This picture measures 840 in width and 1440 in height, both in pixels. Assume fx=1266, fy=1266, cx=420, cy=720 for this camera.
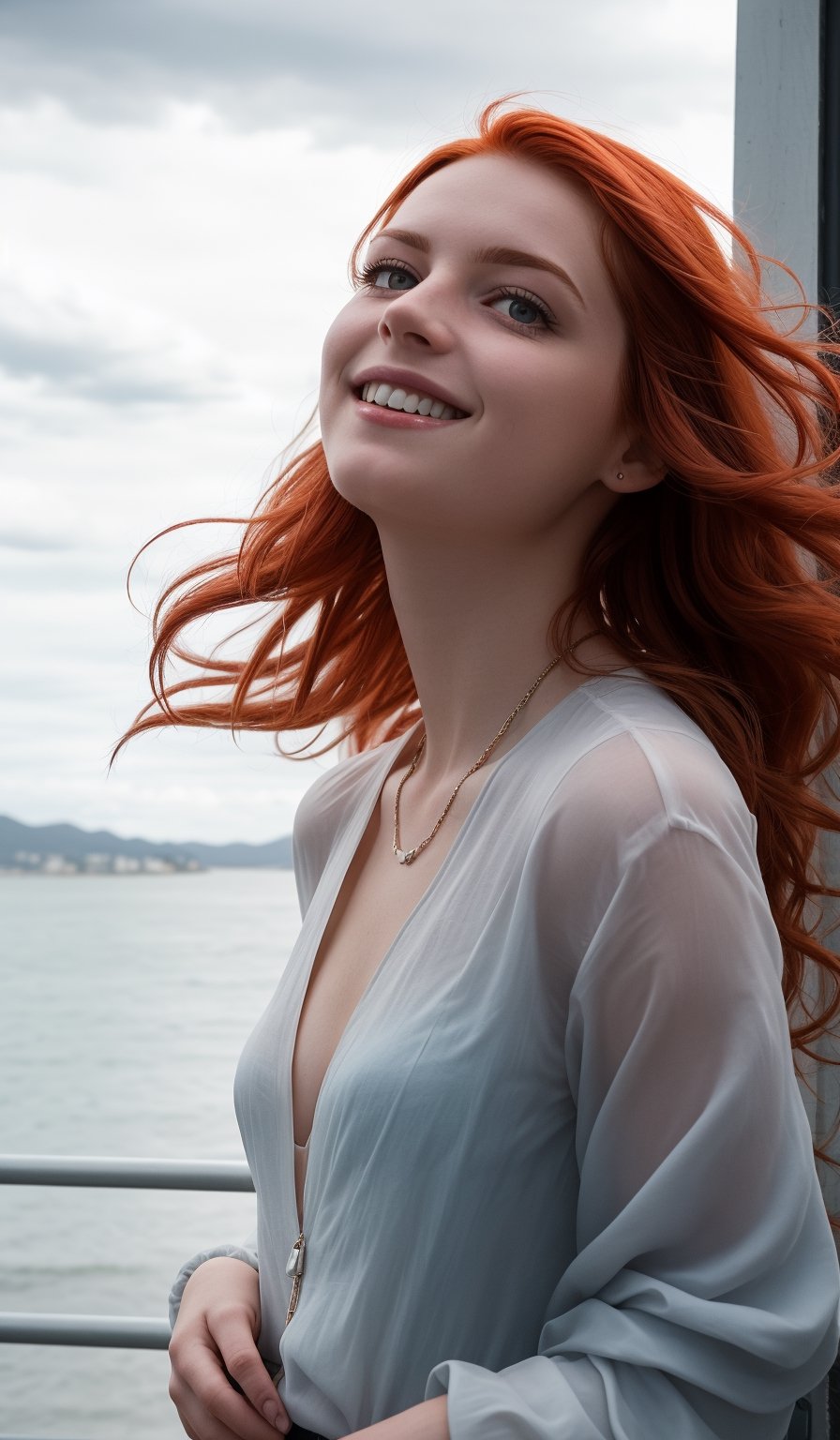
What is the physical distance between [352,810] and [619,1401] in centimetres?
66

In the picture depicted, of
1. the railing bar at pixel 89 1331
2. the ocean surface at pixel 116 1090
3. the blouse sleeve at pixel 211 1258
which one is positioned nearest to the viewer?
the blouse sleeve at pixel 211 1258

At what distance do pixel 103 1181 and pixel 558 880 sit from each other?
86 centimetres

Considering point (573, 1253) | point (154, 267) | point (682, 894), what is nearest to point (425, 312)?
point (682, 894)

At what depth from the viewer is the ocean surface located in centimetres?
1149

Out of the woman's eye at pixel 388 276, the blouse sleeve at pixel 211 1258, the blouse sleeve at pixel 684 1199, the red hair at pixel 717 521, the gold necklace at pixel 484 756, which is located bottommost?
the blouse sleeve at pixel 211 1258

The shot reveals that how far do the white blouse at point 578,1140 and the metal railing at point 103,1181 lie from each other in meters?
0.42

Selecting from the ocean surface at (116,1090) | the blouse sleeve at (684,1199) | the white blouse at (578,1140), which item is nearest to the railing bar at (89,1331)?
the white blouse at (578,1140)

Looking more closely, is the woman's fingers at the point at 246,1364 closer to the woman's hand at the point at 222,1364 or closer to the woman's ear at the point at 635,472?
the woman's hand at the point at 222,1364

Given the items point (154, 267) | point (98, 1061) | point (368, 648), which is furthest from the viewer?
point (154, 267)

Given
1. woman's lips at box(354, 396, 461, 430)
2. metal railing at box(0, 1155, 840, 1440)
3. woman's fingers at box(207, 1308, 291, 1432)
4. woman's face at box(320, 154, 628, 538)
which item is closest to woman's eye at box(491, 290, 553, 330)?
woman's face at box(320, 154, 628, 538)

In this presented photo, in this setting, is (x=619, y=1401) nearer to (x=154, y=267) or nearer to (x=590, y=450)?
(x=590, y=450)

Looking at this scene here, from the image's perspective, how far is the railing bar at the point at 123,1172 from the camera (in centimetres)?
148

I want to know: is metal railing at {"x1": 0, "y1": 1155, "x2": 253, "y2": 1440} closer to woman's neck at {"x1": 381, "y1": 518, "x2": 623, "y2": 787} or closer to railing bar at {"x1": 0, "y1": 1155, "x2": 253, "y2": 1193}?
railing bar at {"x1": 0, "y1": 1155, "x2": 253, "y2": 1193}

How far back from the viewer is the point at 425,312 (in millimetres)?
1039
